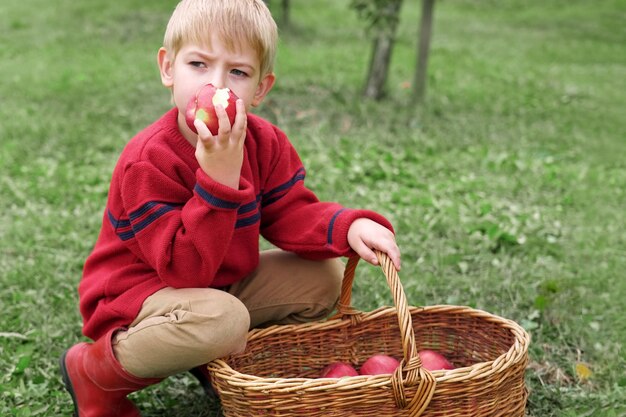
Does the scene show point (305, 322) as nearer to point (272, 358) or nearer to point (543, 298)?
point (272, 358)

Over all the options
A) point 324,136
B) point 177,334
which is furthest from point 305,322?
point 324,136

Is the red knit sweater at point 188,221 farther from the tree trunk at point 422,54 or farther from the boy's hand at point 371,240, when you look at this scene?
the tree trunk at point 422,54

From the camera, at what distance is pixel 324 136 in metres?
5.55

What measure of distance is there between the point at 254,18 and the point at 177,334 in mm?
838

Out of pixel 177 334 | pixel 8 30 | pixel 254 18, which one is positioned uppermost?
pixel 254 18

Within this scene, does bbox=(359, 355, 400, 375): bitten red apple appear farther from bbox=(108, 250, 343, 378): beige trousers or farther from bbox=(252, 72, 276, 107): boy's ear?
bbox=(252, 72, 276, 107): boy's ear

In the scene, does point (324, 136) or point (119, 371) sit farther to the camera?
point (324, 136)

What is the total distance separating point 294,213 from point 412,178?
2368mm

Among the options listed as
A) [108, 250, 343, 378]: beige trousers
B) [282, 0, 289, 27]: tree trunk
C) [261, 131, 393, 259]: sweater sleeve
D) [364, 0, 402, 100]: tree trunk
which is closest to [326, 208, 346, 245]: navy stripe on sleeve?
[261, 131, 393, 259]: sweater sleeve

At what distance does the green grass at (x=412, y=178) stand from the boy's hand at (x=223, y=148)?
2.87 feet

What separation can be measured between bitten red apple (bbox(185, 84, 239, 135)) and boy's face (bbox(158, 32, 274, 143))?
0.35 feet

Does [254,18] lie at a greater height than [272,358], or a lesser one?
greater

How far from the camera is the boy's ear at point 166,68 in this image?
2.32 meters

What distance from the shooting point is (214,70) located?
220cm
